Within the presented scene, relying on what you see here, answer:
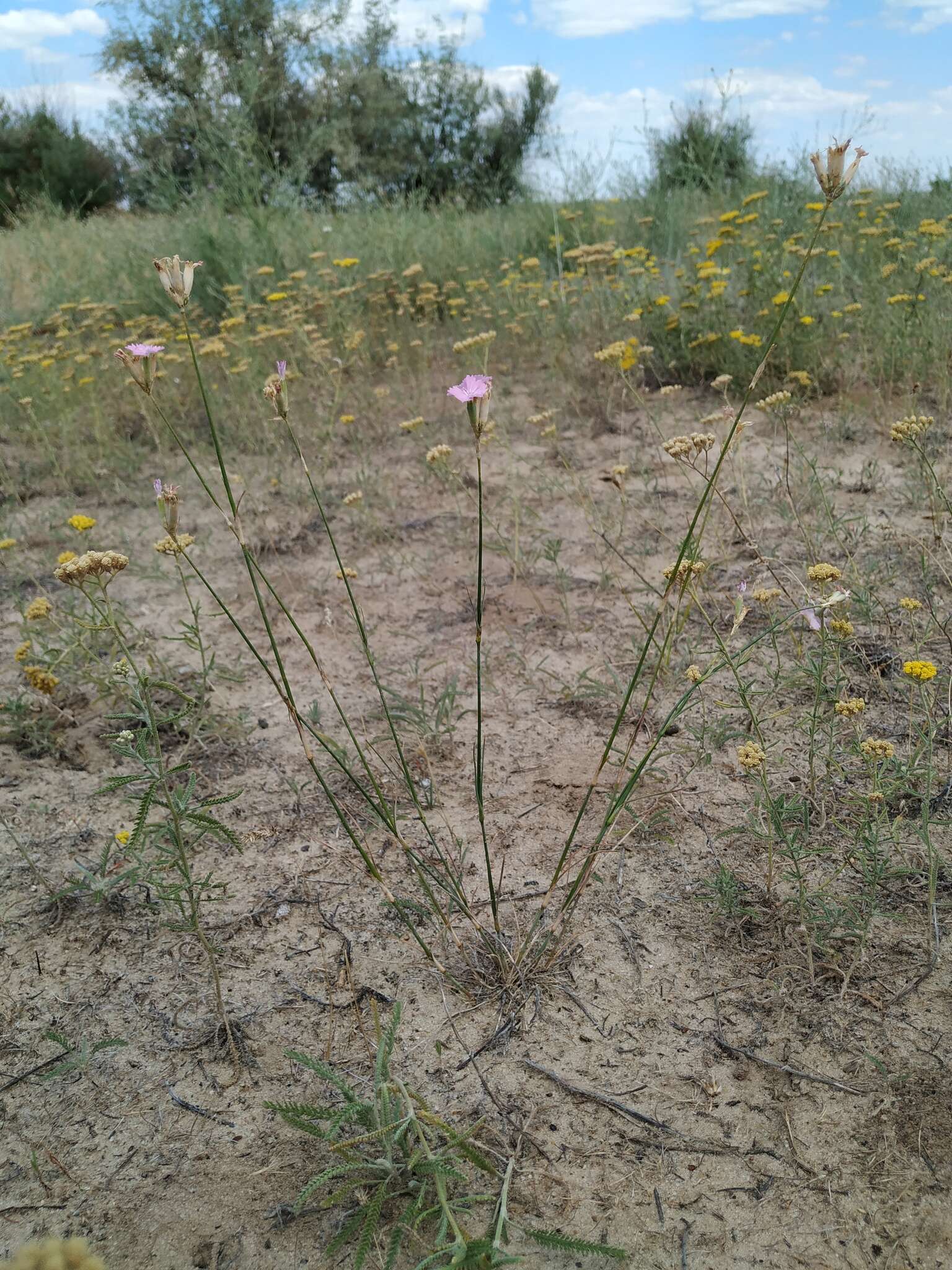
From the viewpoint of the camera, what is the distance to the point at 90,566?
1.57 meters

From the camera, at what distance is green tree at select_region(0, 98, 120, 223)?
1850cm

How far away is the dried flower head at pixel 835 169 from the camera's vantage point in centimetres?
120

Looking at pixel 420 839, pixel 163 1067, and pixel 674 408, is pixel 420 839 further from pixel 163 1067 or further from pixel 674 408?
pixel 674 408

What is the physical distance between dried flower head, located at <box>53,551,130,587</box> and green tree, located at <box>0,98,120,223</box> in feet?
64.4

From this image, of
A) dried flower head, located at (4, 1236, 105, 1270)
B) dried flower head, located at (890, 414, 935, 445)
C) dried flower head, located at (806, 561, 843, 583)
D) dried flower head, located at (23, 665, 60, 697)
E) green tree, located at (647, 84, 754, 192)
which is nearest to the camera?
dried flower head, located at (4, 1236, 105, 1270)

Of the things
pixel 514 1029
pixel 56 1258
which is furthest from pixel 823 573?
pixel 56 1258

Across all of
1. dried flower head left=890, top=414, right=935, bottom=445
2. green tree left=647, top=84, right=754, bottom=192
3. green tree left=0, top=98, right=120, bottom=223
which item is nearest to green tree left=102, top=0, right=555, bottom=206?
green tree left=0, top=98, right=120, bottom=223

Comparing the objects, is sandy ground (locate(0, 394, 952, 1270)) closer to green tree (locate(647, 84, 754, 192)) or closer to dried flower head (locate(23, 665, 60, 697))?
dried flower head (locate(23, 665, 60, 697))

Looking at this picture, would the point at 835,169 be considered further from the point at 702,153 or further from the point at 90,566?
the point at 702,153

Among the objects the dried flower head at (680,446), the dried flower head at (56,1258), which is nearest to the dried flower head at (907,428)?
the dried flower head at (680,446)

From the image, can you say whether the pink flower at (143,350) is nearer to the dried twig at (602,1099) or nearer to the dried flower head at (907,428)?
the dried twig at (602,1099)

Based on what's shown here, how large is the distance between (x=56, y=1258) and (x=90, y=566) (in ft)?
3.65

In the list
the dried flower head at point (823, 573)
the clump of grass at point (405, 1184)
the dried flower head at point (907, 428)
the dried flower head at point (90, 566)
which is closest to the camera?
the clump of grass at point (405, 1184)

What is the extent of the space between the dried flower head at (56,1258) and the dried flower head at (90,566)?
3.43 ft
